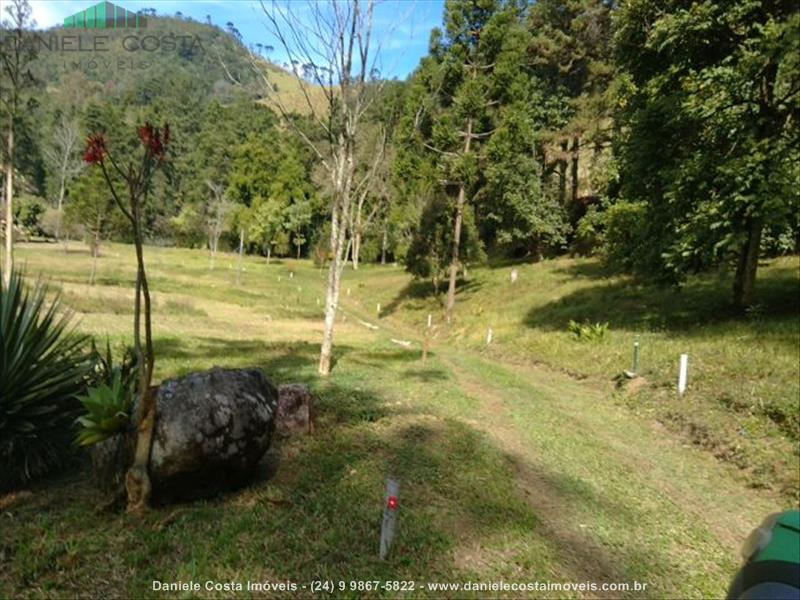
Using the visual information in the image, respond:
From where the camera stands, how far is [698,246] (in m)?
12.0

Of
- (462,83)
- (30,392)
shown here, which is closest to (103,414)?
(30,392)

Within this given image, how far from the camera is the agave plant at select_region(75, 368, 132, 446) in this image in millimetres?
4140

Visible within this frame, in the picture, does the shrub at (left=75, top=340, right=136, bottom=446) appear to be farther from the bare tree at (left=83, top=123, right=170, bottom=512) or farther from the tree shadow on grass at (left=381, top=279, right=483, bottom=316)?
the tree shadow on grass at (left=381, top=279, right=483, bottom=316)

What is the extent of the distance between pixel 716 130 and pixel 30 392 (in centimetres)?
1422

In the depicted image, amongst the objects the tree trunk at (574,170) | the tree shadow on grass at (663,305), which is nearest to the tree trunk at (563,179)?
the tree trunk at (574,170)

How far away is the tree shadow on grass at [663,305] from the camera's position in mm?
13914

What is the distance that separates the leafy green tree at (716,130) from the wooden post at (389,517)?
33.4 ft

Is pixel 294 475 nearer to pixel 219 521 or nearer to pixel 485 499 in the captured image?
pixel 219 521

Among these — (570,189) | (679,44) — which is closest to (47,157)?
(570,189)

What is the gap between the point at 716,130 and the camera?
12.0m

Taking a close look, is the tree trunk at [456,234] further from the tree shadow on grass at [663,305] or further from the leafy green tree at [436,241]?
the tree shadow on grass at [663,305]

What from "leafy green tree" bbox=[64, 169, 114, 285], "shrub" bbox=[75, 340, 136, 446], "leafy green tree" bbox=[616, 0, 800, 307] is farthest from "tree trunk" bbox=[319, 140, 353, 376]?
"leafy green tree" bbox=[64, 169, 114, 285]

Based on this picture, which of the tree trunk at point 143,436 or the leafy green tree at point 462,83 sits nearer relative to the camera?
the tree trunk at point 143,436

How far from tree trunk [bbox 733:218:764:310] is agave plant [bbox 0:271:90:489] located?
1376 cm
